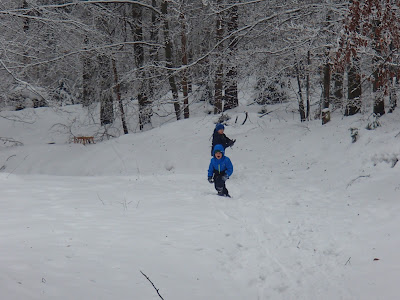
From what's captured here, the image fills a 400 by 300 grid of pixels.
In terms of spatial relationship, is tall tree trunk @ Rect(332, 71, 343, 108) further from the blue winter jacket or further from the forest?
the blue winter jacket

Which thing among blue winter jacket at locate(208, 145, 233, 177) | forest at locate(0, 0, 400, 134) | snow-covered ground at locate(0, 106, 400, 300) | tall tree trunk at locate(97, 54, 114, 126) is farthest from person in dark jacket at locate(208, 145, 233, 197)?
tall tree trunk at locate(97, 54, 114, 126)

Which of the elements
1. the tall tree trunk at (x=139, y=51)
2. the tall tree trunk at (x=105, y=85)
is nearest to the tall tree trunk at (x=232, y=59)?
the tall tree trunk at (x=139, y=51)

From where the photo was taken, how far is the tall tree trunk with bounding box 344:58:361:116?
12742 mm

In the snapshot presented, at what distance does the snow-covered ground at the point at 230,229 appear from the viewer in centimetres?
433

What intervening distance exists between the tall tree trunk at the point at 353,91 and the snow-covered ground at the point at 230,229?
642mm

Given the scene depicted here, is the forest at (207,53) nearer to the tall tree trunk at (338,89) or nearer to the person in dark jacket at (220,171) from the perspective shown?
the tall tree trunk at (338,89)

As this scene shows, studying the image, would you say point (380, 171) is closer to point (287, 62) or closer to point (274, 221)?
point (274, 221)

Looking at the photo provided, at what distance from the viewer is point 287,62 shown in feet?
50.6

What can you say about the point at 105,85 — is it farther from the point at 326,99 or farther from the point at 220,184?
the point at 220,184

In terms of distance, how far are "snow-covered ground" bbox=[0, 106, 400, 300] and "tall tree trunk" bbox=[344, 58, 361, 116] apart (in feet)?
2.11

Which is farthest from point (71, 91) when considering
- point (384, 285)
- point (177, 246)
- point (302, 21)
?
point (384, 285)

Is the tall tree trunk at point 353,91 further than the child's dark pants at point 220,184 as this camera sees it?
Yes

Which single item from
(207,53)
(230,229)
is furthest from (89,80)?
(230,229)

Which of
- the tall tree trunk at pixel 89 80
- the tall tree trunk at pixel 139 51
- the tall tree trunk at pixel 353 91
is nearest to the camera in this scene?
the tall tree trunk at pixel 353 91
